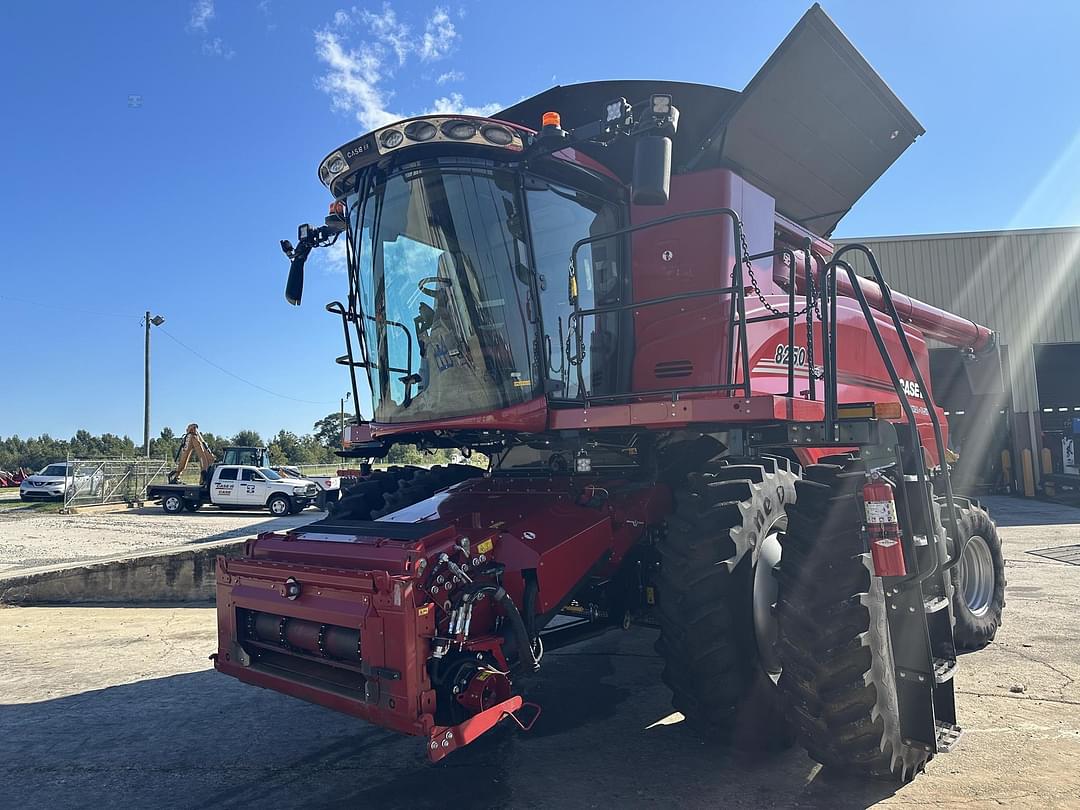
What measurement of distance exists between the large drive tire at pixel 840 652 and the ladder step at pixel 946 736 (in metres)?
0.08

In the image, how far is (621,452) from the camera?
513 cm

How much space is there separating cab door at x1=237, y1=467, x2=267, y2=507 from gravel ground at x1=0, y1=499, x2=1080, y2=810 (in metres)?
17.3

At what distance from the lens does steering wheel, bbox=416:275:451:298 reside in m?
4.59

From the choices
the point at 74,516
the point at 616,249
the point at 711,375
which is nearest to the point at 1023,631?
the point at 711,375

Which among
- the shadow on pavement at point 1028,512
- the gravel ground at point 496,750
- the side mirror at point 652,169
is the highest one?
the side mirror at point 652,169

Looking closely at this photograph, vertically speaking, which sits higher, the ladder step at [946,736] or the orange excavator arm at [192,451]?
the orange excavator arm at [192,451]

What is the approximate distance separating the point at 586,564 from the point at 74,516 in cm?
2319

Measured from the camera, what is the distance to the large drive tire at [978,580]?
6074 millimetres

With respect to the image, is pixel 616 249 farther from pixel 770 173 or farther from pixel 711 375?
pixel 770 173

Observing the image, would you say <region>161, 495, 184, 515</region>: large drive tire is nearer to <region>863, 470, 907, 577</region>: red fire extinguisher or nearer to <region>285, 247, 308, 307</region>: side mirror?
<region>285, 247, 308, 307</region>: side mirror

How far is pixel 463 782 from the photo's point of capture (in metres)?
3.95

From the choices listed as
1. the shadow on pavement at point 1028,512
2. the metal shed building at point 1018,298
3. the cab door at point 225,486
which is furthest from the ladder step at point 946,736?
the cab door at point 225,486

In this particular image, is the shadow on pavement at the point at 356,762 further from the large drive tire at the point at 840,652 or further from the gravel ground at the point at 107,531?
the gravel ground at the point at 107,531

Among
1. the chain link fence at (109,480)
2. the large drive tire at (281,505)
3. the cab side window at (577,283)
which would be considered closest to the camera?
the cab side window at (577,283)
